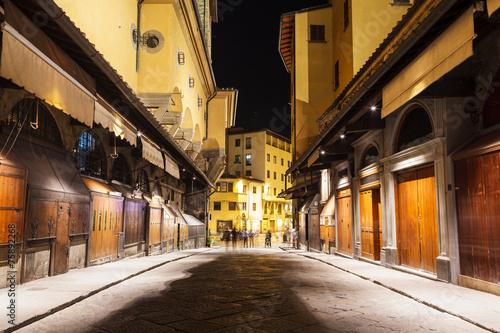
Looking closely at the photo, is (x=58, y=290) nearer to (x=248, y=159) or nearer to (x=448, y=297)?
(x=448, y=297)

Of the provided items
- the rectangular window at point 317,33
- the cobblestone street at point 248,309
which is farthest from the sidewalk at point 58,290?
the rectangular window at point 317,33

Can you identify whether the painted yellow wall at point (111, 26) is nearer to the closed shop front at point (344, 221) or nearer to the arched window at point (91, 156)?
the arched window at point (91, 156)

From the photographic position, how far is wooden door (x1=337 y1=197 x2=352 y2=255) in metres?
18.8

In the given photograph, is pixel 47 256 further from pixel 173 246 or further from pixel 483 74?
pixel 173 246

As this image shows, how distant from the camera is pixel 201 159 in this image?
3778cm

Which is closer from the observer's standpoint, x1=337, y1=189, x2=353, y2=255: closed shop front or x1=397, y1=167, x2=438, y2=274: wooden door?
x1=397, y1=167, x2=438, y2=274: wooden door

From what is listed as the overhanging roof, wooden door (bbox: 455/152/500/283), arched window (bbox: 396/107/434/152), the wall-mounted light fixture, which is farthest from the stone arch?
the wall-mounted light fixture

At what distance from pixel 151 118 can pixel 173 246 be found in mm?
13299

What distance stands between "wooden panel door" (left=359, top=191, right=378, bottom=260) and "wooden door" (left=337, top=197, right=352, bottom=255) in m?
1.64

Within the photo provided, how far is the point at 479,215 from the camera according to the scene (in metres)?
8.82

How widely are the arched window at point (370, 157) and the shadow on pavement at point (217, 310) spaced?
24.8 feet

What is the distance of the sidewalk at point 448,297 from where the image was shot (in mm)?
6188

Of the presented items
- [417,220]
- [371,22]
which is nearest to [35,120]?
[417,220]

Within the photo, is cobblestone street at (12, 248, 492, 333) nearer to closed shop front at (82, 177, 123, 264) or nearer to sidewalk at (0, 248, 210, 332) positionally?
sidewalk at (0, 248, 210, 332)
